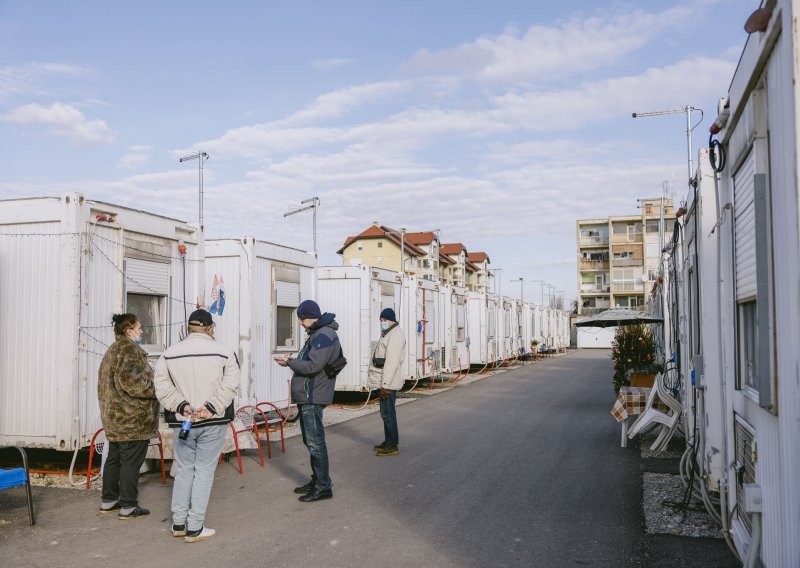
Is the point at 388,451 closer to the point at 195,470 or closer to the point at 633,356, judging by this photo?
the point at 195,470

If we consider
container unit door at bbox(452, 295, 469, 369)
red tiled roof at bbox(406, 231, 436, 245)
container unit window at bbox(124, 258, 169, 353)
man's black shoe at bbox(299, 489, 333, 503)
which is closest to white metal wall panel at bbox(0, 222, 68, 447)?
container unit window at bbox(124, 258, 169, 353)

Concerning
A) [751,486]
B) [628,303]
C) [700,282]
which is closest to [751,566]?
[751,486]

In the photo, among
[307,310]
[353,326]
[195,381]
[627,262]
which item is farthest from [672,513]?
[627,262]

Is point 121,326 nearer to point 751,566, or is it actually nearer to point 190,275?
point 190,275

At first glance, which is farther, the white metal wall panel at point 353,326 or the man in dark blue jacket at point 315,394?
the white metal wall panel at point 353,326

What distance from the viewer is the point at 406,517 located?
614cm

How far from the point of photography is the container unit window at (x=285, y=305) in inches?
451

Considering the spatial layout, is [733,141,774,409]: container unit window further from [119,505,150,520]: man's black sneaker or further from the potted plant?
the potted plant

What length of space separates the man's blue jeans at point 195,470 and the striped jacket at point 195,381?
11cm

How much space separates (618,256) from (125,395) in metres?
72.8

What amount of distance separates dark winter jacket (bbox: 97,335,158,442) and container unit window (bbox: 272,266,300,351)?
500 cm

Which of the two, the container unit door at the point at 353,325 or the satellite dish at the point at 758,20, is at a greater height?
the satellite dish at the point at 758,20

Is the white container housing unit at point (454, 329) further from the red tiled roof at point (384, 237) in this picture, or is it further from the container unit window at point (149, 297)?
the red tiled roof at point (384, 237)

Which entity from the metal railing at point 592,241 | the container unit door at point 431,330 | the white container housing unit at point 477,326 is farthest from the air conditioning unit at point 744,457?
the metal railing at point 592,241
